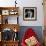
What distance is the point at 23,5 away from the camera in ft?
19.6

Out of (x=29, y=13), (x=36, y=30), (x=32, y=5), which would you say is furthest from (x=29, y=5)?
(x=36, y=30)

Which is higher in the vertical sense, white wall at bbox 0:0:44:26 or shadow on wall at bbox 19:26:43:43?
white wall at bbox 0:0:44:26

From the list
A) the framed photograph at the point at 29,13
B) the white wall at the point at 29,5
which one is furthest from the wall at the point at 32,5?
the framed photograph at the point at 29,13

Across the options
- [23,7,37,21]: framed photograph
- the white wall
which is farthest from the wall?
[23,7,37,21]: framed photograph

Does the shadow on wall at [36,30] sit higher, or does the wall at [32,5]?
the wall at [32,5]

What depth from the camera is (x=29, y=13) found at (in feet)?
19.6

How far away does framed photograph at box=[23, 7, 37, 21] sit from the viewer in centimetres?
595

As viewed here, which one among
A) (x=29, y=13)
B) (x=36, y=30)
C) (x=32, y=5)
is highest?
(x=32, y=5)

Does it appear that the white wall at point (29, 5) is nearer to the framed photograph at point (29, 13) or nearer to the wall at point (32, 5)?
the wall at point (32, 5)

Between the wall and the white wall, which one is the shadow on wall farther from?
the white wall

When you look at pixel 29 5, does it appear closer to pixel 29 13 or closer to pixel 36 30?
pixel 29 13

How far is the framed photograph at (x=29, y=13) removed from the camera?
5.95m

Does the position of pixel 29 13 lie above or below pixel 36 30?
above

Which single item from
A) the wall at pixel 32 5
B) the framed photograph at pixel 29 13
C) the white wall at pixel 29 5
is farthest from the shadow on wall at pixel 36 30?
the framed photograph at pixel 29 13
